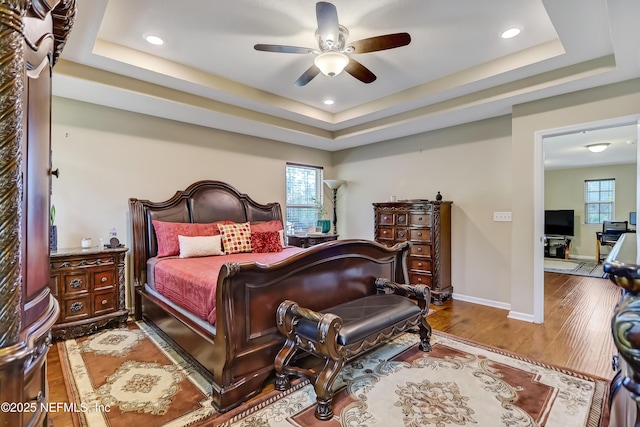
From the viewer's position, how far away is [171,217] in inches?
158

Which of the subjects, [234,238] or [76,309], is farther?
[234,238]

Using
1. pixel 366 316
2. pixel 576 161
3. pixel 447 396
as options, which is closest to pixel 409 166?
pixel 366 316

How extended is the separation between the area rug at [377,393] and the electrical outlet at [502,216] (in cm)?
198

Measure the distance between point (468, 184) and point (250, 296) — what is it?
12.2 feet

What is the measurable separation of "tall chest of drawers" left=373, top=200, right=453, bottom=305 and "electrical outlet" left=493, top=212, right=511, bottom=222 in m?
0.62

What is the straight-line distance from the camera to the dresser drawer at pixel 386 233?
188 inches

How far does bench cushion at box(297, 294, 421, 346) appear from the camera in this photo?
209 centimetres

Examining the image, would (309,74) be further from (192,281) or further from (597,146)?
(597,146)

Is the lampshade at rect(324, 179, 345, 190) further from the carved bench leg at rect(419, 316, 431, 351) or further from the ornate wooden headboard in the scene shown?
the carved bench leg at rect(419, 316, 431, 351)

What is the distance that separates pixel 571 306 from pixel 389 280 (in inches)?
114

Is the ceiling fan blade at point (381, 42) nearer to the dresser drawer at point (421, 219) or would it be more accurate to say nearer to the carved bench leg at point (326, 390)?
the carved bench leg at point (326, 390)

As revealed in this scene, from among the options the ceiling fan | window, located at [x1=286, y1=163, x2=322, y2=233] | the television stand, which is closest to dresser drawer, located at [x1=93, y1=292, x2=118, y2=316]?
window, located at [x1=286, y1=163, x2=322, y2=233]

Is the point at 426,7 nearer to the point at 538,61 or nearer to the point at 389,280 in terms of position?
the point at 538,61

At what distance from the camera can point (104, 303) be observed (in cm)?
332
